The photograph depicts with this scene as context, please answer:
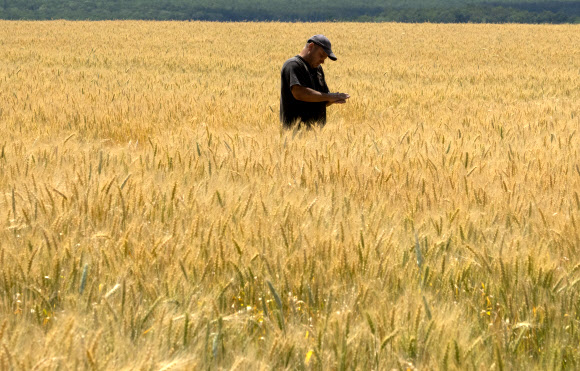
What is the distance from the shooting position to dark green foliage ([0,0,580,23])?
1870 inches

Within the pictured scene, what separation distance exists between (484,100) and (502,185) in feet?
17.8

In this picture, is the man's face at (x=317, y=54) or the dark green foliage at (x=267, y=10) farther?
the dark green foliage at (x=267, y=10)

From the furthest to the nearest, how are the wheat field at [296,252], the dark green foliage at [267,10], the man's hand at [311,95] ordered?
1. the dark green foliage at [267,10]
2. the man's hand at [311,95]
3. the wheat field at [296,252]

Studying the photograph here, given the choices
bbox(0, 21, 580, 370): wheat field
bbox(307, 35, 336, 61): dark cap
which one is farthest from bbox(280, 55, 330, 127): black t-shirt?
bbox(0, 21, 580, 370): wheat field

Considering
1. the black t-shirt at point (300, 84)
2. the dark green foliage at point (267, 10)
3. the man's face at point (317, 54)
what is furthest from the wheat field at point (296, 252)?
the dark green foliage at point (267, 10)

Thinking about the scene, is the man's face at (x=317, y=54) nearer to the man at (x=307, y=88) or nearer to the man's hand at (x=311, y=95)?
the man at (x=307, y=88)

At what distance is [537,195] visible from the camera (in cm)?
276

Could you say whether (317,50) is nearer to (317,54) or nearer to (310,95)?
(317,54)

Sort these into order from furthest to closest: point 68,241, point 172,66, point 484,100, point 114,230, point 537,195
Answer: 1. point 172,66
2. point 484,100
3. point 537,195
4. point 114,230
5. point 68,241

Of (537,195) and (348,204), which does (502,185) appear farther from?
(348,204)

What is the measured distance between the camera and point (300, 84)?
16.0 feet

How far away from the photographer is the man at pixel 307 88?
489 cm

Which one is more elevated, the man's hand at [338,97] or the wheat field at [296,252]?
the man's hand at [338,97]

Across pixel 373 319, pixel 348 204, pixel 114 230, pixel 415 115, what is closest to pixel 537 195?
pixel 348 204
